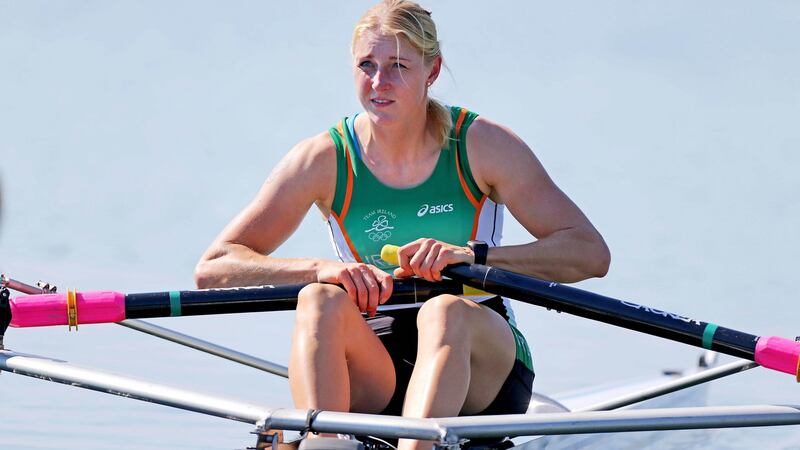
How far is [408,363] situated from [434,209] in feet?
1.58

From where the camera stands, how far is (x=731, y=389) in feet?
21.1

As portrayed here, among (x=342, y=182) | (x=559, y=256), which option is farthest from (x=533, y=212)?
(x=342, y=182)

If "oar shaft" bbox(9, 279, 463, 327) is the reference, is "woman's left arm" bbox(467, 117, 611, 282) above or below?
above

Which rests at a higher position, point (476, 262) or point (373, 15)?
point (373, 15)

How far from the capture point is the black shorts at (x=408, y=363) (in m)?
3.51

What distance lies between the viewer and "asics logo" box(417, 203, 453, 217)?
380 centimetres

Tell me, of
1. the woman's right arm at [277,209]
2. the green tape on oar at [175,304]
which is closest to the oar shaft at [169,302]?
the green tape on oar at [175,304]

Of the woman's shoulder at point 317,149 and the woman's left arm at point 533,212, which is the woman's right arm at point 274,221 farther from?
the woman's left arm at point 533,212

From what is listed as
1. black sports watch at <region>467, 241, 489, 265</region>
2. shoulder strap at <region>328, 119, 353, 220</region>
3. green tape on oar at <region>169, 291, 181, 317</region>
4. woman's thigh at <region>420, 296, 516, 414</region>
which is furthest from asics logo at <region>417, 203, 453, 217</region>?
green tape on oar at <region>169, 291, 181, 317</region>

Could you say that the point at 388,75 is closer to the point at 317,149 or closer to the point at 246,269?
the point at 317,149

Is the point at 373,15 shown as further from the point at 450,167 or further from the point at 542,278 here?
the point at 542,278

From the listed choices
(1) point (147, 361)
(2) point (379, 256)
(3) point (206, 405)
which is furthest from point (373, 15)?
(1) point (147, 361)

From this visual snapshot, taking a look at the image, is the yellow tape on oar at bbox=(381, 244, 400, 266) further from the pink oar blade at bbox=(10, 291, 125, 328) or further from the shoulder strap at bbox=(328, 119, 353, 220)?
the pink oar blade at bbox=(10, 291, 125, 328)

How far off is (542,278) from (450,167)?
45 cm
